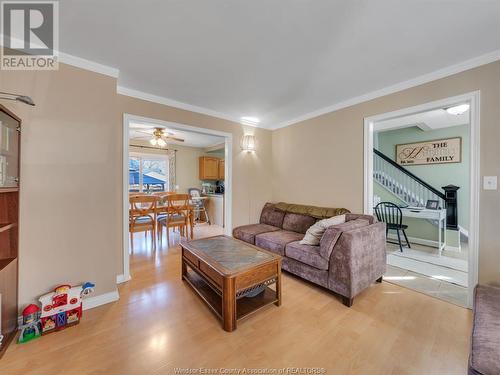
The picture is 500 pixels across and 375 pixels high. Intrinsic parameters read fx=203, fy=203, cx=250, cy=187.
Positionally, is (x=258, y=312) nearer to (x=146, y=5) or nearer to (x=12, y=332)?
(x=12, y=332)

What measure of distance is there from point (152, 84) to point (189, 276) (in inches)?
93.6

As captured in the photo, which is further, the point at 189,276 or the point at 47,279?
the point at 189,276

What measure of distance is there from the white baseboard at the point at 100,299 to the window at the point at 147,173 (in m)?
4.22

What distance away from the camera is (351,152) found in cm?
289

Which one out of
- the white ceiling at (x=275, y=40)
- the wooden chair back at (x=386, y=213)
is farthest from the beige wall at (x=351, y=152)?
the wooden chair back at (x=386, y=213)

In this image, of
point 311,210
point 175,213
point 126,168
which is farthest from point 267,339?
point 175,213

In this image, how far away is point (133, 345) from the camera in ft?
4.96

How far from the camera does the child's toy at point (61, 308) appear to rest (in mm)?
1641

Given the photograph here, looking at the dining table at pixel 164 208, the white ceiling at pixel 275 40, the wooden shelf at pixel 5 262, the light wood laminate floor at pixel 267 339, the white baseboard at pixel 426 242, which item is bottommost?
the light wood laminate floor at pixel 267 339

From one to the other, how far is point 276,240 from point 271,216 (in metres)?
1.02

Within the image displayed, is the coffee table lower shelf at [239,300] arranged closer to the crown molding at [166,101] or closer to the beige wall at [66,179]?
the beige wall at [66,179]

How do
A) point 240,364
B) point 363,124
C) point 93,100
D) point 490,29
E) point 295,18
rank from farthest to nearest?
point 363,124 → point 93,100 → point 490,29 → point 295,18 → point 240,364

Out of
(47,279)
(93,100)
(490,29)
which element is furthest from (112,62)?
(490,29)

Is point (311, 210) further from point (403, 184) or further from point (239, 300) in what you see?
point (403, 184)
